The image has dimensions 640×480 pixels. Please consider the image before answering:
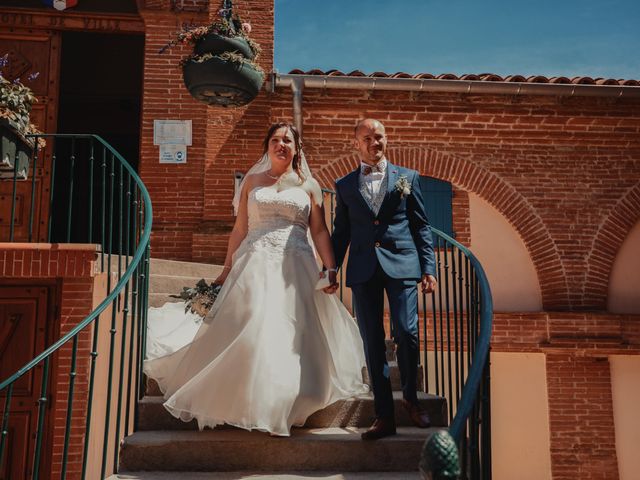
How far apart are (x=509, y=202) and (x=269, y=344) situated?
6.11 meters

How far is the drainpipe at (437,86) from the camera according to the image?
27.1 feet

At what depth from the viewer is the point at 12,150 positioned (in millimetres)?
5180

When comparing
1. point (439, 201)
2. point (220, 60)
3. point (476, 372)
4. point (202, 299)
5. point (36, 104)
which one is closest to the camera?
point (476, 372)

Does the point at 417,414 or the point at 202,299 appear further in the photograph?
the point at 202,299

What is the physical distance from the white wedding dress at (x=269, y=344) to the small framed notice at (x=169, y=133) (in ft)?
14.7

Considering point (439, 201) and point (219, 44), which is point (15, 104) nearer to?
point (219, 44)

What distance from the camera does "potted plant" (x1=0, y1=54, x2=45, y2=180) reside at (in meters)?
5.03

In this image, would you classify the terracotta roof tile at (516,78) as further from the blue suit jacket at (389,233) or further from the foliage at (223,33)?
the blue suit jacket at (389,233)

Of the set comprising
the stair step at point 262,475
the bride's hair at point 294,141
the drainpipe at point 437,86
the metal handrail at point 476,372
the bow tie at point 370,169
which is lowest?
the stair step at point 262,475

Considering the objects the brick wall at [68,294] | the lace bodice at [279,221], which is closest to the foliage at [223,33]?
the brick wall at [68,294]

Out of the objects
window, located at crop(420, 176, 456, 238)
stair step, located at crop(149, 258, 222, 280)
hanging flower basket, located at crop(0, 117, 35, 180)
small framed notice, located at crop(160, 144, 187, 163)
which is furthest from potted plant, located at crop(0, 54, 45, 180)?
window, located at crop(420, 176, 456, 238)

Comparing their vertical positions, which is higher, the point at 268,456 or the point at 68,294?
the point at 68,294

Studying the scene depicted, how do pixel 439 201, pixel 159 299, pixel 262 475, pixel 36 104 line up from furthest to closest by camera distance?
pixel 439 201
pixel 36 104
pixel 159 299
pixel 262 475

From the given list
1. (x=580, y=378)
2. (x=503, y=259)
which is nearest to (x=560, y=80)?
(x=503, y=259)
